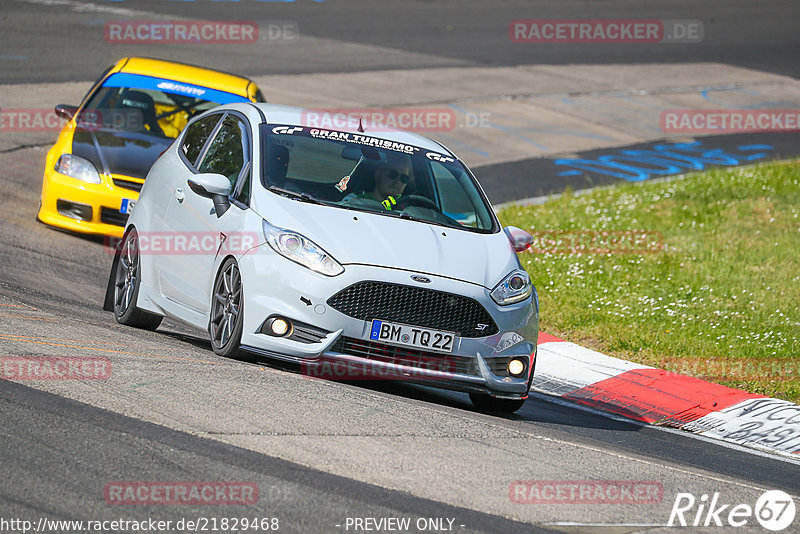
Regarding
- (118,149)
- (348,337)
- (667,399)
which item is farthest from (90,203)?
(667,399)

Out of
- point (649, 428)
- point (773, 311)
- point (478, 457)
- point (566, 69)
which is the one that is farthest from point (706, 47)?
point (478, 457)

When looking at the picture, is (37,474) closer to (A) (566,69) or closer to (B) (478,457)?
(B) (478,457)

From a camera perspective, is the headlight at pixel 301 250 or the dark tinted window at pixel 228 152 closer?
the headlight at pixel 301 250

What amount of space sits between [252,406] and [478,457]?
1181 millimetres

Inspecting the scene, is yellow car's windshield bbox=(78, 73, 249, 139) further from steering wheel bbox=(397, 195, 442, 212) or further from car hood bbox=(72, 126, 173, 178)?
steering wheel bbox=(397, 195, 442, 212)

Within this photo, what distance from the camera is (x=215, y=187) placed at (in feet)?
25.0

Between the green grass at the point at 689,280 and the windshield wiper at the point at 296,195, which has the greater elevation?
the windshield wiper at the point at 296,195

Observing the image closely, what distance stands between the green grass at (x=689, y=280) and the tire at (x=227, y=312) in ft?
13.2

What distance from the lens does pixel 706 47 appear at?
32.2 m

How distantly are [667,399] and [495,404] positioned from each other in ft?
6.23

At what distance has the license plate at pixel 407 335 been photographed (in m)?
6.93

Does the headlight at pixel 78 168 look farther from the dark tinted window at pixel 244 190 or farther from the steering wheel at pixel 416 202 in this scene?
the steering wheel at pixel 416 202

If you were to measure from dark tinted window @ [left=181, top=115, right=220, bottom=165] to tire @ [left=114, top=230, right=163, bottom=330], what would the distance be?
2.36ft

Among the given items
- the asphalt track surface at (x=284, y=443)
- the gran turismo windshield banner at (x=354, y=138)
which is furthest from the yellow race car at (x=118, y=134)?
the gran turismo windshield banner at (x=354, y=138)
